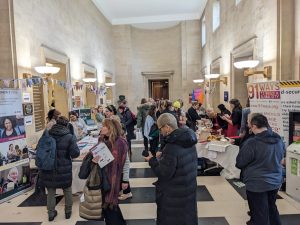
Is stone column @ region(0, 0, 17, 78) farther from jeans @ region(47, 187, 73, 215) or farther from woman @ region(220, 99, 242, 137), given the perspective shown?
woman @ region(220, 99, 242, 137)

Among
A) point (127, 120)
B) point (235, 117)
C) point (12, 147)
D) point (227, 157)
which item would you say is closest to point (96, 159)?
point (12, 147)

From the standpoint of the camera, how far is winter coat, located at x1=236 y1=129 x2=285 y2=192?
2.59 metres

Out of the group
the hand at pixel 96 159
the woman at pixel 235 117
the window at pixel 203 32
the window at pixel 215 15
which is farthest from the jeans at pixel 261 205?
the window at pixel 203 32

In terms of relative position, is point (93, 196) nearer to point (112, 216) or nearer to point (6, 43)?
point (112, 216)

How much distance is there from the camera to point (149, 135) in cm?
589

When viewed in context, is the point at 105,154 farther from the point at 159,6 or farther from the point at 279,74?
the point at 159,6

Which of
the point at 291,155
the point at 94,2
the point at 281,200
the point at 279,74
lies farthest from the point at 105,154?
the point at 94,2

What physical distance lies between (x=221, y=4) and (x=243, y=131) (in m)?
6.49

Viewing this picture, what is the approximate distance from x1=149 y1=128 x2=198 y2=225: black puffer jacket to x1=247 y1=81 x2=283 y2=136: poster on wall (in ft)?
7.92

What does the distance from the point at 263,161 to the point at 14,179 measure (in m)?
4.05

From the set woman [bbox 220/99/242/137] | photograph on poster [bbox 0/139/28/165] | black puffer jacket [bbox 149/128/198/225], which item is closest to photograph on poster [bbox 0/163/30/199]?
photograph on poster [bbox 0/139/28/165]

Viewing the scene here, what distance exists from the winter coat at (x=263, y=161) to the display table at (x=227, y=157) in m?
2.24

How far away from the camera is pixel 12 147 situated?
447cm

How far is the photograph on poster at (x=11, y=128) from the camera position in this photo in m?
4.33
